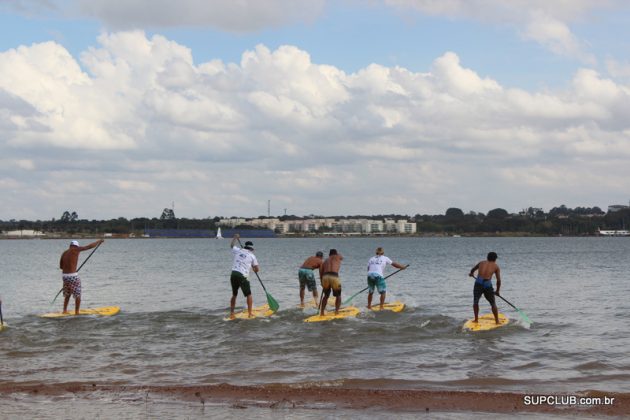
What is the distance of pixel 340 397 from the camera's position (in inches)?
441

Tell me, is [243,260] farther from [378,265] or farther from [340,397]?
[340,397]

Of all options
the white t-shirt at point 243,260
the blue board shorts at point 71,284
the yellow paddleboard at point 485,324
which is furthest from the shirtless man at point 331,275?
the blue board shorts at point 71,284

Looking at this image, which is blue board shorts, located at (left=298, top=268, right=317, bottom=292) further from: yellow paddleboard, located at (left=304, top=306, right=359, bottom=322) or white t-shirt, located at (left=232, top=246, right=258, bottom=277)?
white t-shirt, located at (left=232, top=246, right=258, bottom=277)

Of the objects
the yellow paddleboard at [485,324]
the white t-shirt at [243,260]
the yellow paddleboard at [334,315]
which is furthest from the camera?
the yellow paddleboard at [334,315]

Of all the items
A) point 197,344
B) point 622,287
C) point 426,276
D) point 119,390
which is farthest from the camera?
point 426,276

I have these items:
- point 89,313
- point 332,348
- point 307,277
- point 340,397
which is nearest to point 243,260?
point 307,277

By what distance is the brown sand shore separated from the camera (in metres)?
10.5

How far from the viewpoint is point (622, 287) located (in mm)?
33812

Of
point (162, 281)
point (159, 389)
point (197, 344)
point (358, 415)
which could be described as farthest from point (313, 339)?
point (162, 281)

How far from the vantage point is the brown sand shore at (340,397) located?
10484mm

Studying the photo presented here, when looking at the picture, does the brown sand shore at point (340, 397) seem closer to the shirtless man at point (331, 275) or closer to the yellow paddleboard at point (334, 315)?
the shirtless man at point (331, 275)

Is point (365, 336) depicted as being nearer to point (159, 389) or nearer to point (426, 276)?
point (159, 389)

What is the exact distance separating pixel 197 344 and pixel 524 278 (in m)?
29.5

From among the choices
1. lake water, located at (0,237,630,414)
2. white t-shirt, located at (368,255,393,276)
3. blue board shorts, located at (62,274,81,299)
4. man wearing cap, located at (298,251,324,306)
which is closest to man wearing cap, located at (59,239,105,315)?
blue board shorts, located at (62,274,81,299)
